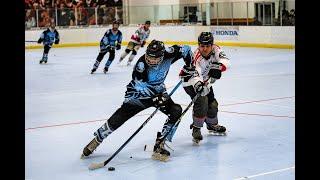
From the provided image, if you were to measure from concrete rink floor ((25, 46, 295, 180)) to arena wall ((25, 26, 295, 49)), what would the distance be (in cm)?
615

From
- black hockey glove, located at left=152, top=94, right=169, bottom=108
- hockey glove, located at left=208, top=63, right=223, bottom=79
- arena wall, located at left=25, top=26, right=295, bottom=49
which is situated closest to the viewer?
black hockey glove, located at left=152, top=94, right=169, bottom=108

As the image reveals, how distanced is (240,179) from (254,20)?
1585 cm

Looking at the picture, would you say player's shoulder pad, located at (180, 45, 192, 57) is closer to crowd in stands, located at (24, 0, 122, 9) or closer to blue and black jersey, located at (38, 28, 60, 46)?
blue and black jersey, located at (38, 28, 60, 46)

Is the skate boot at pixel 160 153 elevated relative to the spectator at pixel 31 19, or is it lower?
lower

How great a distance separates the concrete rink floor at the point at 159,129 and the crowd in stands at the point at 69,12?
10391 millimetres

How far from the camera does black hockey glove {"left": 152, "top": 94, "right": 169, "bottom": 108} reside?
4391 millimetres

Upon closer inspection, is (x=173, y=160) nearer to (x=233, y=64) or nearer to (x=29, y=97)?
(x=29, y=97)

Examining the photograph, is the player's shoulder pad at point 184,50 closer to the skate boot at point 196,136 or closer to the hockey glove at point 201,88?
the hockey glove at point 201,88

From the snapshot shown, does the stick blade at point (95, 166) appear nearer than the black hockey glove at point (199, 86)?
Yes

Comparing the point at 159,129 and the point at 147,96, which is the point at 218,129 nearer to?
the point at 159,129

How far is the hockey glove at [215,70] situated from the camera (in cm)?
491

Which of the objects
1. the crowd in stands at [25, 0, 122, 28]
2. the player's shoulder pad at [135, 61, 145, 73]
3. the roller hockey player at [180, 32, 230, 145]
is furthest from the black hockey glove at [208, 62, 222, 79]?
the crowd in stands at [25, 0, 122, 28]

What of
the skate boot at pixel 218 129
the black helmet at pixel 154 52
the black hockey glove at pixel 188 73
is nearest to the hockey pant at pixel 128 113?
the black helmet at pixel 154 52
